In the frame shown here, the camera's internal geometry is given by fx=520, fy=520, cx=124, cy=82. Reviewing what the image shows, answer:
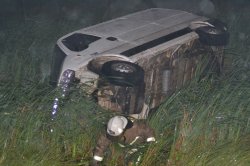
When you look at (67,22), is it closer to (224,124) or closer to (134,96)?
(134,96)

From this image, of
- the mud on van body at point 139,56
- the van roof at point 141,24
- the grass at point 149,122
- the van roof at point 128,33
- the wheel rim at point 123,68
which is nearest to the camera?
the grass at point 149,122

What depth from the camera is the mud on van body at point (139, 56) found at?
681 centimetres

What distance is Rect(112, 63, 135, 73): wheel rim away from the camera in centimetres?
666

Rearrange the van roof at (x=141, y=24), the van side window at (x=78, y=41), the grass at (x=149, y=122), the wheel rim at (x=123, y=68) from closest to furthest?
the grass at (x=149, y=122)
the wheel rim at (x=123, y=68)
the van side window at (x=78, y=41)
the van roof at (x=141, y=24)

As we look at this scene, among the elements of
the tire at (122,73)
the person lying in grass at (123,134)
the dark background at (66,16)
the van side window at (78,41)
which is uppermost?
the dark background at (66,16)

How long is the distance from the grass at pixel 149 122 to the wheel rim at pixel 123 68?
57 centimetres

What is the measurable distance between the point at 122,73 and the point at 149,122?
2.34 ft

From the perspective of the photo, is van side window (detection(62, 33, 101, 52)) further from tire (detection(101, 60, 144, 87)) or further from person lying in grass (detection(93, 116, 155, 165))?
person lying in grass (detection(93, 116, 155, 165))

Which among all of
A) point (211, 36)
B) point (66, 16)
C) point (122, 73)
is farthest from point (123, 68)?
point (66, 16)

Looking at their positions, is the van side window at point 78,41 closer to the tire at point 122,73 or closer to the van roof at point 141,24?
the van roof at point 141,24

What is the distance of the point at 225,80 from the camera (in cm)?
720

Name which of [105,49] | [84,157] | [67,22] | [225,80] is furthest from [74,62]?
[67,22]

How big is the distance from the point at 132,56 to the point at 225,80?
4.36 ft

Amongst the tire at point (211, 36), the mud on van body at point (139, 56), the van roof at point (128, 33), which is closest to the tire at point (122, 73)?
the mud on van body at point (139, 56)
